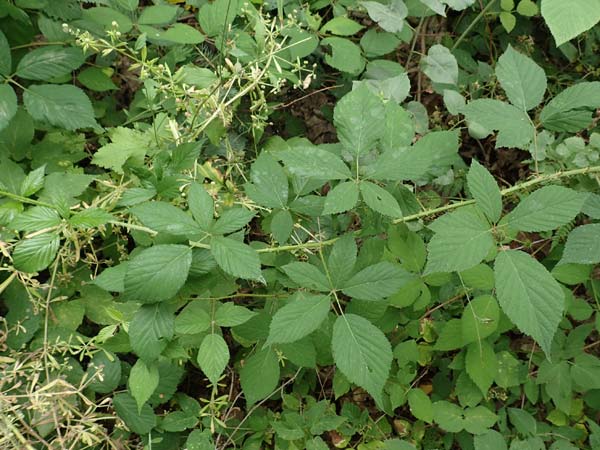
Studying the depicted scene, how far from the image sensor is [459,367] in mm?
1952

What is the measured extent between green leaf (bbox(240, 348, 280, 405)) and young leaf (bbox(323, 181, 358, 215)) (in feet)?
1.93

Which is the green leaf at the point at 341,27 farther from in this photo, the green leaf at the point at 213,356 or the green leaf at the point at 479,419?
the green leaf at the point at 479,419

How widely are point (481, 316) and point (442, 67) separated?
3.48 feet

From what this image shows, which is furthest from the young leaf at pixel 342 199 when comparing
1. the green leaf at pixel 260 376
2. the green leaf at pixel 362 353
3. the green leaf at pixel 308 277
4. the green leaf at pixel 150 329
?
the green leaf at pixel 260 376

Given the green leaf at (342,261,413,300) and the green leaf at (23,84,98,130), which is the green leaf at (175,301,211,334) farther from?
the green leaf at (23,84,98,130)

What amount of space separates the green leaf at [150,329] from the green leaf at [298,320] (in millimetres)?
270

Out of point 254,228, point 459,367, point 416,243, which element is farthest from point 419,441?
point 254,228

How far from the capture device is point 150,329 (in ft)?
4.20

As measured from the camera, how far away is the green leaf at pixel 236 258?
1.19m

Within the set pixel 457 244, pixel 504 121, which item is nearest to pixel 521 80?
pixel 504 121

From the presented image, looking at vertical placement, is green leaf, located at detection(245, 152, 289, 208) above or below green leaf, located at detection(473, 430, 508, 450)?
above

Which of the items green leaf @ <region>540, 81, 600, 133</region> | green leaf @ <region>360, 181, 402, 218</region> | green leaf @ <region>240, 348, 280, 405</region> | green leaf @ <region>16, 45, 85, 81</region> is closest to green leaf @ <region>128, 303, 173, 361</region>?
green leaf @ <region>240, 348, 280, 405</region>

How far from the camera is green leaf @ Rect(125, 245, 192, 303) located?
1183 mm

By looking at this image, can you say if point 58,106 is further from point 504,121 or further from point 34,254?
point 504,121
